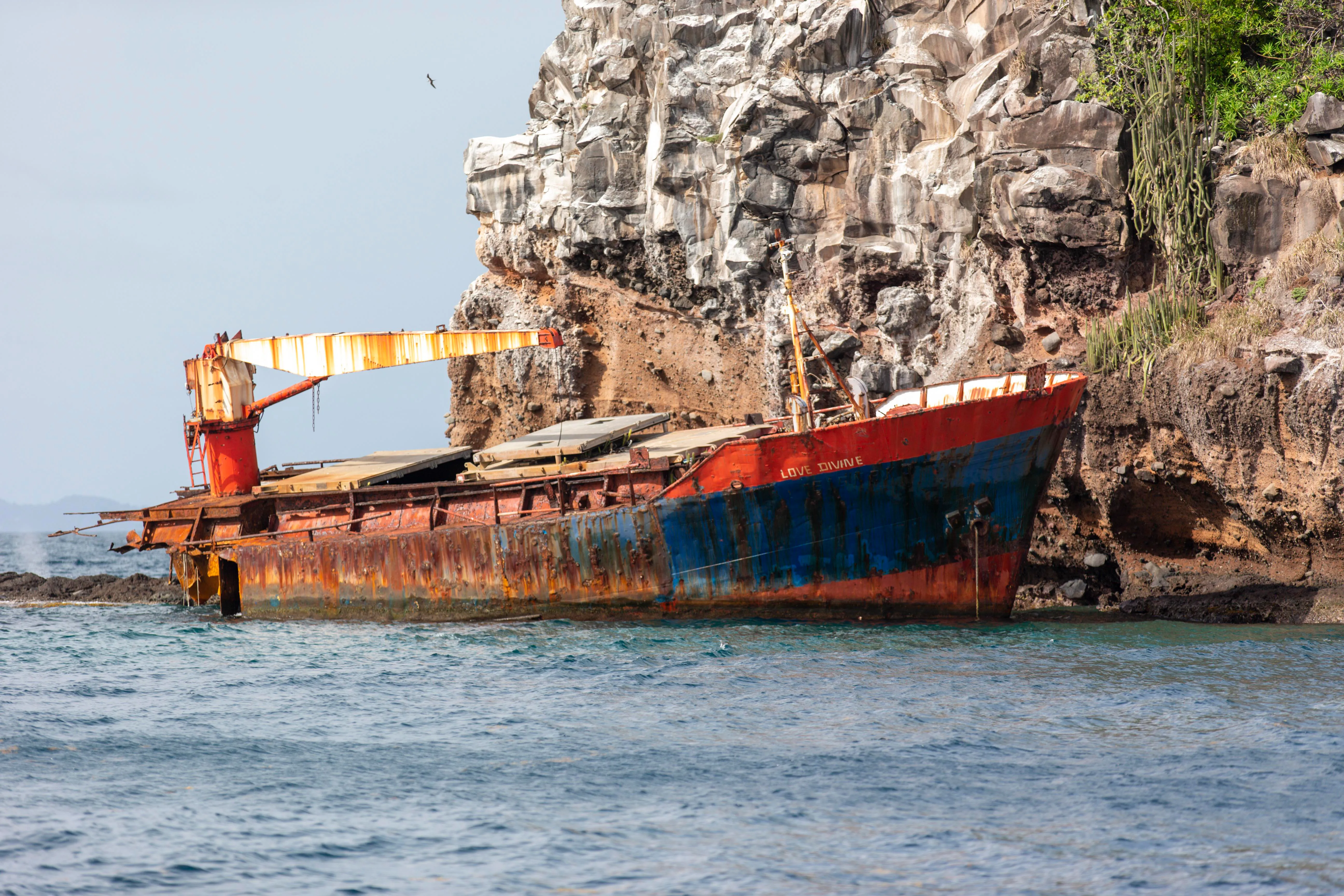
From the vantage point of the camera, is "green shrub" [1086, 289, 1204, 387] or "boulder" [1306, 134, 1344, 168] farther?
"green shrub" [1086, 289, 1204, 387]

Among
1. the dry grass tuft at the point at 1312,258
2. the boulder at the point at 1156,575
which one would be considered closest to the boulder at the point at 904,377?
the boulder at the point at 1156,575

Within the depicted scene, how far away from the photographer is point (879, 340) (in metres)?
30.1

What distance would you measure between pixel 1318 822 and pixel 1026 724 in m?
3.68

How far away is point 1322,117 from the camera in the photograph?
2252 centimetres

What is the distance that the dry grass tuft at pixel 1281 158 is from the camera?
891 inches

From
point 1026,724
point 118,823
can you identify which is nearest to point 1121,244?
point 1026,724

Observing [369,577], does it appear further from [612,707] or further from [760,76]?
[760,76]

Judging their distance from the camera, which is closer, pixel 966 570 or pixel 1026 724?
pixel 1026 724

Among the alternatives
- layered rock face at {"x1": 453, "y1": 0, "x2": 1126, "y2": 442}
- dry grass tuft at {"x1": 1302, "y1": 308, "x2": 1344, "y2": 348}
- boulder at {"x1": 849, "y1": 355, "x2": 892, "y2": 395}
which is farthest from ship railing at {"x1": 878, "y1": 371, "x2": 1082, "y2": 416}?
boulder at {"x1": 849, "y1": 355, "x2": 892, "y2": 395}

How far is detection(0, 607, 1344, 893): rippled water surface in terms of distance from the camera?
9305 millimetres

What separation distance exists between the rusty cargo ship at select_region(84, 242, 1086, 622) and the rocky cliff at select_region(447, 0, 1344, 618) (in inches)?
131

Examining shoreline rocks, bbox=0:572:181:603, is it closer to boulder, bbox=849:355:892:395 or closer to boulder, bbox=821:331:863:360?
boulder, bbox=821:331:863:360

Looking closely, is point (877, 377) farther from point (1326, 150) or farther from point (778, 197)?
point (1326, 150)

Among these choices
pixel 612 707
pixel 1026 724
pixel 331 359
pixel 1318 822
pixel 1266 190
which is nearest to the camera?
pixel 1318 822
